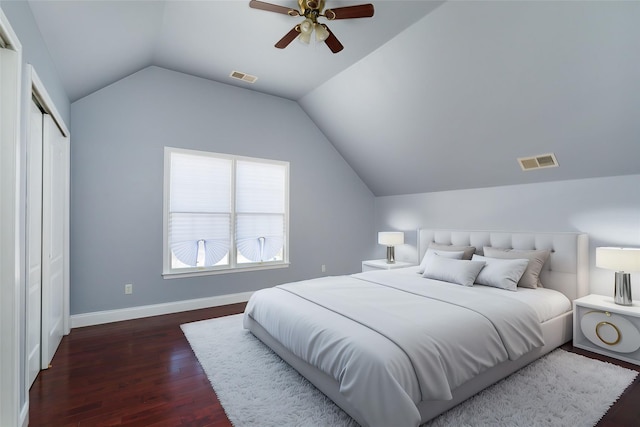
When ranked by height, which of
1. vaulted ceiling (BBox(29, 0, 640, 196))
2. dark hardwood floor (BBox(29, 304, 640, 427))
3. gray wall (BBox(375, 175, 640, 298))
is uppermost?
vaulted ceiling (BBox(29, 0, 640, 196))

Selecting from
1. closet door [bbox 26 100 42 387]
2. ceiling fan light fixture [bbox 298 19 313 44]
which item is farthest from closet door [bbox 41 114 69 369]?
ceiling fan light fixture [bbox 298 19 313 44]

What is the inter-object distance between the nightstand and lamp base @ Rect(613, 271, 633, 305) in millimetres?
48

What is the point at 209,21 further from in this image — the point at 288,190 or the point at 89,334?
the point at 89,334

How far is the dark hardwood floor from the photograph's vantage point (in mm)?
1982

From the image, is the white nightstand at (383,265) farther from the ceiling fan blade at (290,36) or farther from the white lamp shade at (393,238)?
the ceiling fan blade at (290,36)

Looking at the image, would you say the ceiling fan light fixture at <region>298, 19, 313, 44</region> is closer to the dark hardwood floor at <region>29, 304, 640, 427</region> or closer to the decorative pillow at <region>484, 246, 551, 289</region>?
the dark hardwood floor at <region>29, 304, 640, 427</region>

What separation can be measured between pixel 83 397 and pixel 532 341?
3.40m

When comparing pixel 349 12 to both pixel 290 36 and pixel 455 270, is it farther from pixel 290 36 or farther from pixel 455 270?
pixel 455 270

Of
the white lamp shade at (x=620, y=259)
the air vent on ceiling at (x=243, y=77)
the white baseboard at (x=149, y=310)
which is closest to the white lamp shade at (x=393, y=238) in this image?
the white baseboard at (x=149, y=310)

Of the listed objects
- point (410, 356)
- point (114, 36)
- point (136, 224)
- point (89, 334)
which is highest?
point (114, 36)

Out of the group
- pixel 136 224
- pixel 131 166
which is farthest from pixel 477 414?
pixel 131 166

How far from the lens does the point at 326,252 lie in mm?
5562

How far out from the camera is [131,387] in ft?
7.71

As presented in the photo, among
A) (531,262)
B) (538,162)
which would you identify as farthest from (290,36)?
(531,262)
